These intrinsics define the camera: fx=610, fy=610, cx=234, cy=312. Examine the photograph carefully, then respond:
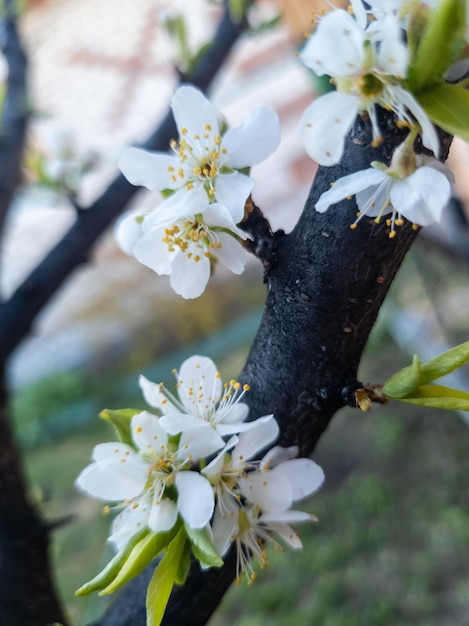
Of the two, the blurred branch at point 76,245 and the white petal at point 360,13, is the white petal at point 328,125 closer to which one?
the white petal at point 360,13

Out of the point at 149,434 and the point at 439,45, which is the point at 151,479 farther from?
the point at 439,45

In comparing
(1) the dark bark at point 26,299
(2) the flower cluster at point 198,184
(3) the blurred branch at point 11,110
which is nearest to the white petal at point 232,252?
(2) the flower cluster at point 198,184

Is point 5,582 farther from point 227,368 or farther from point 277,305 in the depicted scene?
point 227,368

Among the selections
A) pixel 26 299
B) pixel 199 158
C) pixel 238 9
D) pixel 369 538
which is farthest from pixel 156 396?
pixel 369 538

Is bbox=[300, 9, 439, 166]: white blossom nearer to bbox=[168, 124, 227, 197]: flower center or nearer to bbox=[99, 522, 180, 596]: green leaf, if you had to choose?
bbox=[168, 124, 227, 197]: flower center

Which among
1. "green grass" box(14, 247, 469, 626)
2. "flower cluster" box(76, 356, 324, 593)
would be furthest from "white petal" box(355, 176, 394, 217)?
"green grass" box(14, 247, 469, 626)

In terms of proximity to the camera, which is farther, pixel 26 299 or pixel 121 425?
pixel 26 299

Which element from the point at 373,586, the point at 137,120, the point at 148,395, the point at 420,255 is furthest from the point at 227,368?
the point at 148,395
